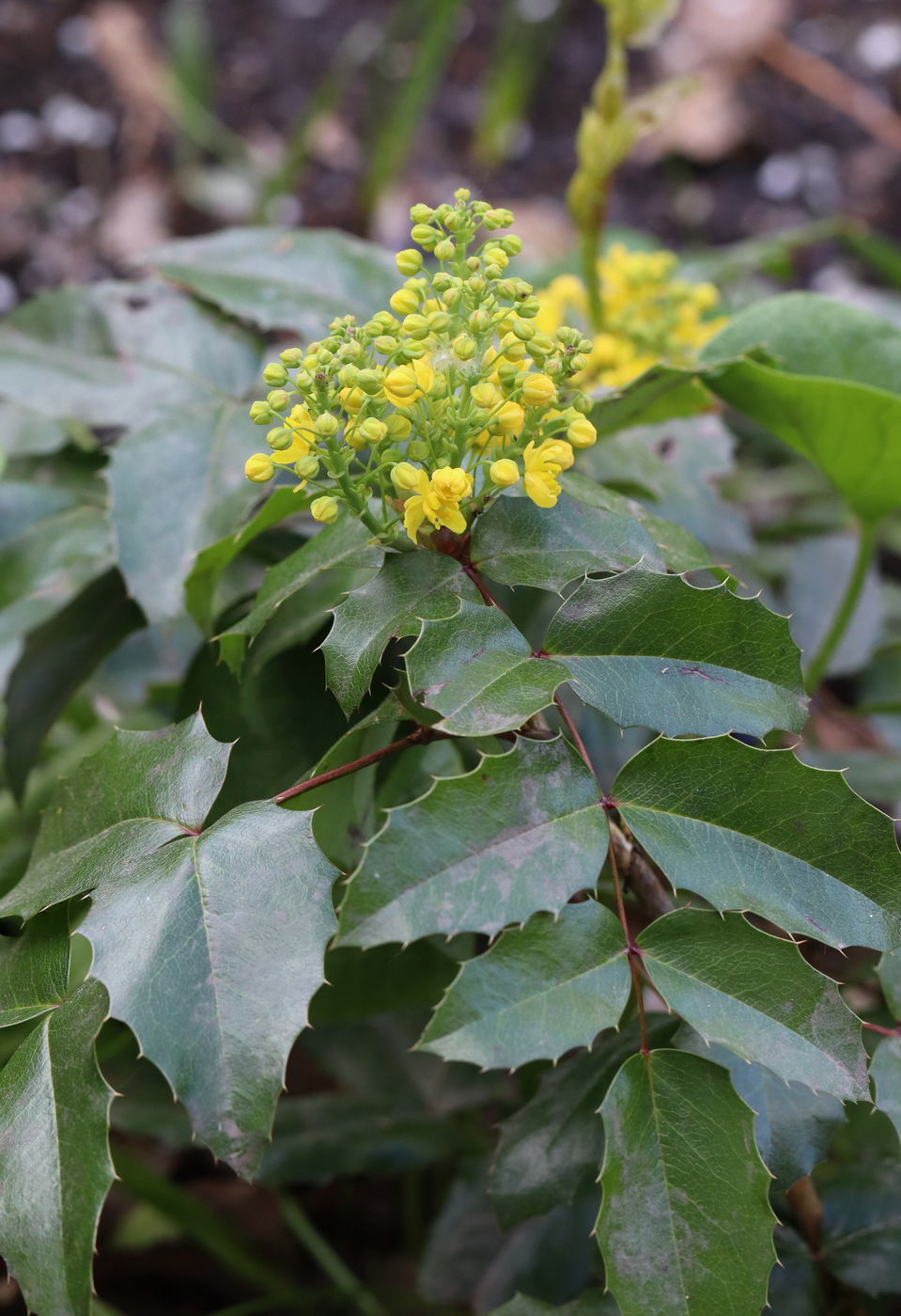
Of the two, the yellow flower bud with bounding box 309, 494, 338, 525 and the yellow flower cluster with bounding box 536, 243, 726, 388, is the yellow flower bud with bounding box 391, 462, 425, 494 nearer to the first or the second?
the yellow flower bud with bounding box 309, 494, 338, 525

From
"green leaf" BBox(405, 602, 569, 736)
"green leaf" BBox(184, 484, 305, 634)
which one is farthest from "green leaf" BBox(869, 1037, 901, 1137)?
"green leaf" BBox(184, 484, 305, 634)

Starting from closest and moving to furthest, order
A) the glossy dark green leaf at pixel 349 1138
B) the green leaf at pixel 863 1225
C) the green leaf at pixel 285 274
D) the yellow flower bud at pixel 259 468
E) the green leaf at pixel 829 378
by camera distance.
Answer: the yellow flower bud at pixel 259 468
the green leaf at pixel 863 1225
the green leaf at pixel 829 378
the glossy dark green leaf at pixel 349 1138
the green leaf at pixel 285 274

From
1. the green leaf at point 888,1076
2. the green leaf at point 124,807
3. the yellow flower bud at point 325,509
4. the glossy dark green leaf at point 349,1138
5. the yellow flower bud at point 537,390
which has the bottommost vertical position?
the glossy dark green leaf at point 349,1138

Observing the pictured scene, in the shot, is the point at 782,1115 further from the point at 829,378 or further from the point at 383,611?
the point at 829,378

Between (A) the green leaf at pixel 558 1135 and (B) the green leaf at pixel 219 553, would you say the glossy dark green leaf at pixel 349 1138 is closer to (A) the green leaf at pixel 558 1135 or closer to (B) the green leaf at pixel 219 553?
(A) the green leaf at pixel 558 1135

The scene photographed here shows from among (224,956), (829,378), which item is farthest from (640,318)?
(224,956)

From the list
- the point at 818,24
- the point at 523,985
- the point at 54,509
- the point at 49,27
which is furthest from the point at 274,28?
the point at 523,985

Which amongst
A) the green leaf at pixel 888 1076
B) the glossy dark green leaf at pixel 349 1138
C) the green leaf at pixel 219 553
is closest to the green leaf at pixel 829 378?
the green leaf at pixel 219 553
